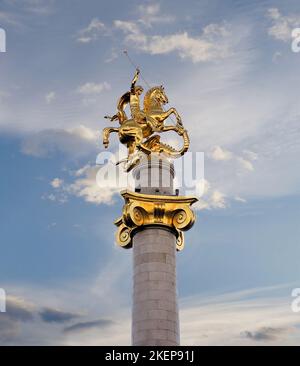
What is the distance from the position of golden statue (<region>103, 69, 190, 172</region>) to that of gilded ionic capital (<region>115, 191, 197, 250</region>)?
323 centimetres

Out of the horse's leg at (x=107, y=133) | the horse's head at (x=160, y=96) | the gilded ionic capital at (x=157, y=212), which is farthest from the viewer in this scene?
the horse's head at (x=160, y=96)

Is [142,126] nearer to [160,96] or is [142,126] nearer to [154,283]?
[160,96]

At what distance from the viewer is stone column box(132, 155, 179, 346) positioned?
106ft

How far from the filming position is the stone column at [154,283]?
32250mm

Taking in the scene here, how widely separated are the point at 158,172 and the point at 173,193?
1.45 m

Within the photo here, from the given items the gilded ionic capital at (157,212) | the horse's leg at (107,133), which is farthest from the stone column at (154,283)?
the horse's leg at (107,133)

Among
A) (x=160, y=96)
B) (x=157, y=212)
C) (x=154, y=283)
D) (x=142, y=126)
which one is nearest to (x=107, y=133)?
(x=142, y=126)

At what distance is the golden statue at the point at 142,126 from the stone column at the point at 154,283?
7.85ft

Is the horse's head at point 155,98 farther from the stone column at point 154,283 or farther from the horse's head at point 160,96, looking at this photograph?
the stone column at point 154,283

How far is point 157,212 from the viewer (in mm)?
35250

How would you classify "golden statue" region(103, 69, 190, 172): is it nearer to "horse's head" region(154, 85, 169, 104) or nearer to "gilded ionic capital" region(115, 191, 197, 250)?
"horse's head" region(154, 85, 169, 104)
